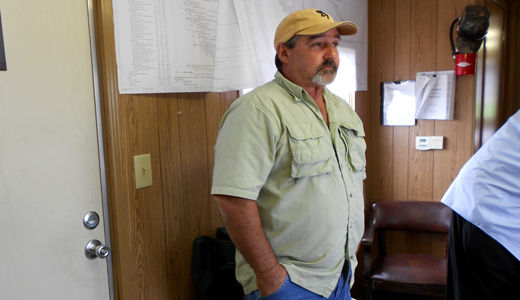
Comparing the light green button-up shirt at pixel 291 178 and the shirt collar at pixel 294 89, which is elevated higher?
the shirt collar at pixel 294 89

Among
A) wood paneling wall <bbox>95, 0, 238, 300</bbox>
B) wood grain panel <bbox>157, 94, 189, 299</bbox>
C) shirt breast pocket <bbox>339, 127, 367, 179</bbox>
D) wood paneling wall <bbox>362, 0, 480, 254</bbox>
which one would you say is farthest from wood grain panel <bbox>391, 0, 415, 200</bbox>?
wood grain panel <bbox>157, 94, 189, 299</bbox>

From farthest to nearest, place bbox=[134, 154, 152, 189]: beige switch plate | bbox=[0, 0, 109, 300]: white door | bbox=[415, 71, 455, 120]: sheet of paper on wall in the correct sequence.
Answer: bbox=[415, 71, 455, 120]: sheet of paper on wall < bbox=[134, 154, 152, 189]: beige switch plate < bbox=[0, 0, 109, 300]: white door

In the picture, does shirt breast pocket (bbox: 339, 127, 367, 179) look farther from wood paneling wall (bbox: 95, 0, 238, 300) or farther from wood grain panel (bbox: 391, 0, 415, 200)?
wood grain panel (bbox: 391, 0, 415, 200)

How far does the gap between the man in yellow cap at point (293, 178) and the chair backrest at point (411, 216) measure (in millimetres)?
1188

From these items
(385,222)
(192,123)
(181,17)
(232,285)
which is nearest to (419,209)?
(385,222)

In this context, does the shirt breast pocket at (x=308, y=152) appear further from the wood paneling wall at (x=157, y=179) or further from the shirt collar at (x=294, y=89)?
the wood paneling wall at (x=157, y=179)

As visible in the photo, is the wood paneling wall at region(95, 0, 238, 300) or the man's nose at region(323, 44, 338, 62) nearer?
the wood paneling wall at region(95, 0, 238, 300)

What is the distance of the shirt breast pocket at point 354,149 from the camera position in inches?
59.3

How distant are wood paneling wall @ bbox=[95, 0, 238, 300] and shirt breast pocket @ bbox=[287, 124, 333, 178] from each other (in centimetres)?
47

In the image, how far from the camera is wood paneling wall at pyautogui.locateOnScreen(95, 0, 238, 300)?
1292mm

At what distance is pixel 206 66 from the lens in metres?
1.57

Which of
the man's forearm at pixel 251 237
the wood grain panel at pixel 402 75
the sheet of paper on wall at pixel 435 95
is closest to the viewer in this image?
the man's forearm at pixel 251 237

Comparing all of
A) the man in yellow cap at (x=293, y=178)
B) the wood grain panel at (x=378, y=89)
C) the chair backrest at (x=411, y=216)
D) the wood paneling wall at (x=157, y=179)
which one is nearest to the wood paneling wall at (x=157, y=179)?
the wood paneling wall at (x=157, y=179)

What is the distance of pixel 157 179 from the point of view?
1464 millimetres
